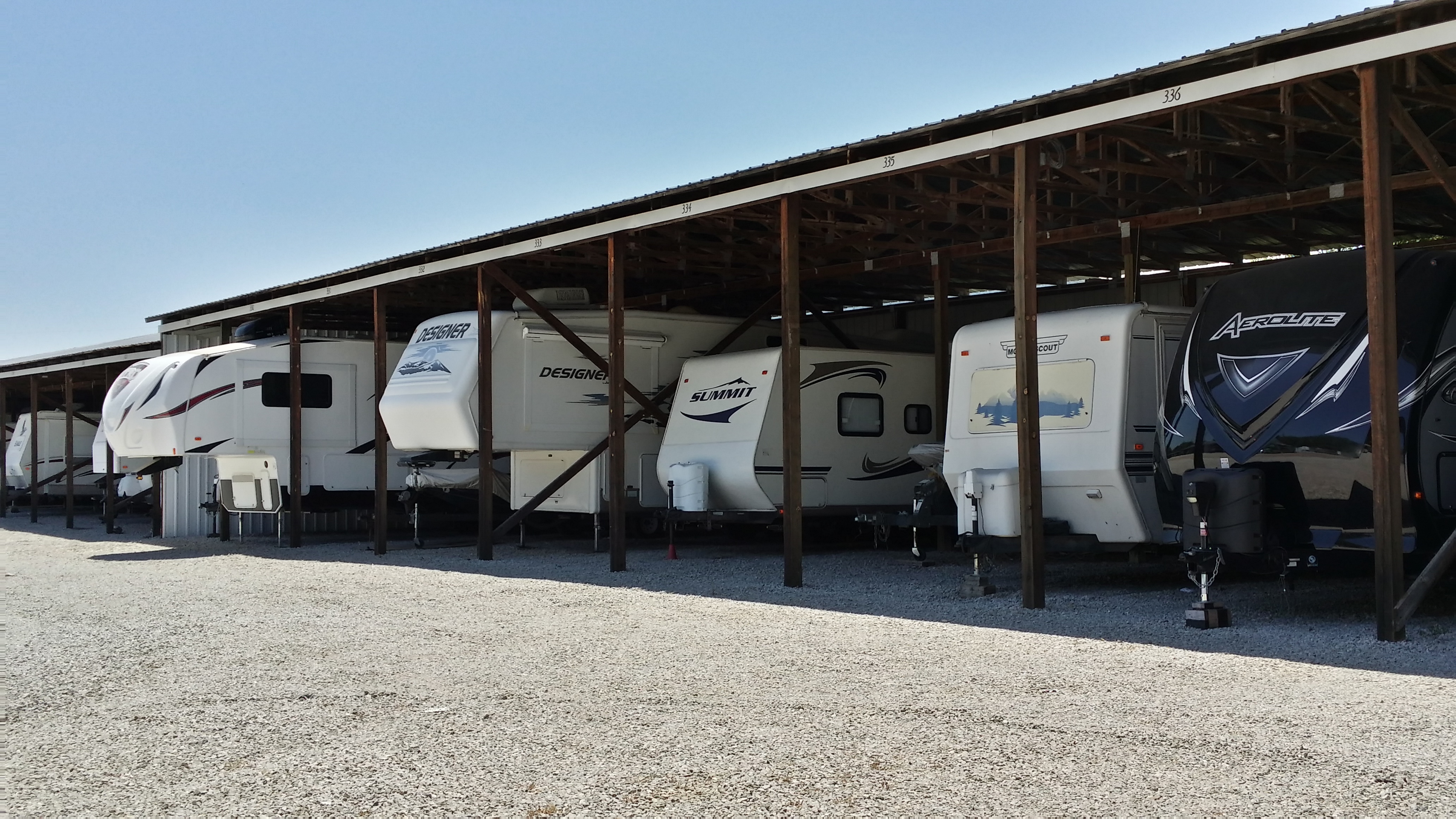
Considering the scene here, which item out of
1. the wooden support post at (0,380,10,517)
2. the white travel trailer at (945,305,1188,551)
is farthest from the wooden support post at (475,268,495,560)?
the wooden support post at (0,380,10,517)

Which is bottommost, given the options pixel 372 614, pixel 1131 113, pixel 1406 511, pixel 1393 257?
pixel 372 614

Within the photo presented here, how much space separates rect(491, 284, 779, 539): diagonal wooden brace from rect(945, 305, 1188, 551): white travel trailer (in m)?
5.85

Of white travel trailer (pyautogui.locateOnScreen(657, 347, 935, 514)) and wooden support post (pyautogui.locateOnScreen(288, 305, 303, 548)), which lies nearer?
white travel trailer (pyautogui.locateOnScreen(657, 347, 935, 514))

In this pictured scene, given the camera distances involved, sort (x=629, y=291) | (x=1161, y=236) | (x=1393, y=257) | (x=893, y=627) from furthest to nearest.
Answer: (x=629, y=291)
(x=1161, y=236)
(x=893, y=627)
(x=1393, y=257)

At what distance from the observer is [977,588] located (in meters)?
12.0

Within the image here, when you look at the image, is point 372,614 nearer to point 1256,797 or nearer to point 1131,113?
point 1131,113

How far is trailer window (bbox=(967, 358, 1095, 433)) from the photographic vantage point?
478 inches

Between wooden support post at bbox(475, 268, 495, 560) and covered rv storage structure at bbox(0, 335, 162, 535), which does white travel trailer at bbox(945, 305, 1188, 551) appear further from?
covered rv storage structure at bbox(0, 335, 162, 535)

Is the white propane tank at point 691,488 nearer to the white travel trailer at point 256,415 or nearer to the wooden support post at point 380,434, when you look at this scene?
the wooden support post at point 380,434

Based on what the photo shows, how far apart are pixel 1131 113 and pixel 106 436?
1612 cm

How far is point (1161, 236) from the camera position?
53.5 feet

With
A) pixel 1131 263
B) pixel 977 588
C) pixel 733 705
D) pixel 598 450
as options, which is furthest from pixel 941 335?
pixel 733 705

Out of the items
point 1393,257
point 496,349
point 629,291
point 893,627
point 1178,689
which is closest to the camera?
point 1178,689

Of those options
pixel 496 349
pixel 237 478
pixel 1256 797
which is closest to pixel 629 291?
pixel 496 349
